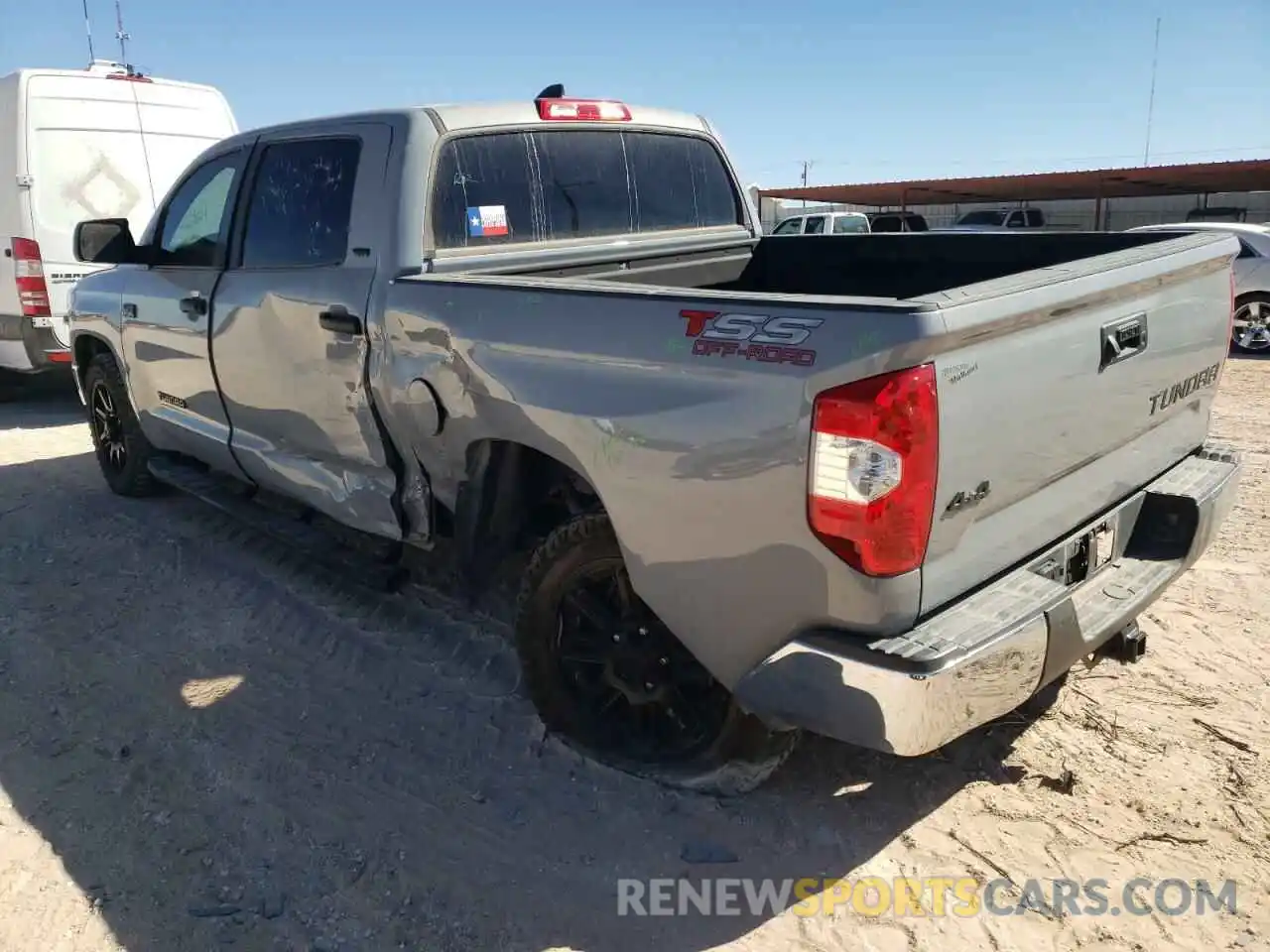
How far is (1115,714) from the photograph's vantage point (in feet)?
10.9

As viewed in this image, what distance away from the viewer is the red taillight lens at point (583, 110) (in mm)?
3910

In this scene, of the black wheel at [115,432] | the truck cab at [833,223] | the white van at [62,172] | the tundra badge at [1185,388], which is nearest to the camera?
the tundra badge at [1185,388]

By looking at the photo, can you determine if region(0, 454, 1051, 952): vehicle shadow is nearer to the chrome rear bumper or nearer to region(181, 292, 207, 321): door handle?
the chrome rear bumper

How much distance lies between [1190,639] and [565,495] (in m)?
2.55

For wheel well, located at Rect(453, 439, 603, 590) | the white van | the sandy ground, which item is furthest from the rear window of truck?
the white van

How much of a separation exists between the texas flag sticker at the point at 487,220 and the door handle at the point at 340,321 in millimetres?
522

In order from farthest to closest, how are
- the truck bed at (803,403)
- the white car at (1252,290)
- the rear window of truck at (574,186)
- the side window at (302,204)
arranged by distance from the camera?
the white car at (1252,290) < the side window at (302,204) < the rear window of truck at (574,186) < the truck bed at (803,403)

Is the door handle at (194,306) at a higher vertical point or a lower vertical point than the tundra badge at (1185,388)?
higher

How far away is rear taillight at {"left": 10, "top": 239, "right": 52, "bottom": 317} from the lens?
7.98 metres

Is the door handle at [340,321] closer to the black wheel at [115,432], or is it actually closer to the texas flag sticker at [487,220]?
the texas flag sticker at [487,220]

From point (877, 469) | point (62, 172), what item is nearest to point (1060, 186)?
point (62, 172)

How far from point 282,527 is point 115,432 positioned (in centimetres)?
232

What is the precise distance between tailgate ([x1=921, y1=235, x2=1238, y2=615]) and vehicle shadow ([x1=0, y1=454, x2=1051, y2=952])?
37.5 inches

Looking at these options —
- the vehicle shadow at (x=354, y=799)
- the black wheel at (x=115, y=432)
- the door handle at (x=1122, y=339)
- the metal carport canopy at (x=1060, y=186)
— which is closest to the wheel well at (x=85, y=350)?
the black wheel at (x=115, y=432)
